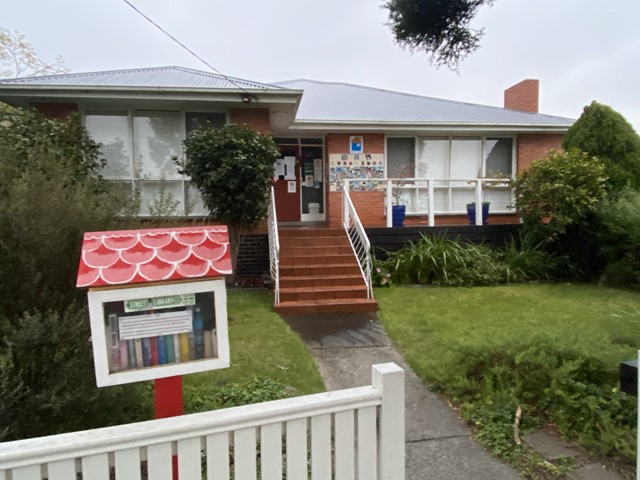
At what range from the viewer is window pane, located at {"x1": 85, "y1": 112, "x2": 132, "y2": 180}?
9.08 m

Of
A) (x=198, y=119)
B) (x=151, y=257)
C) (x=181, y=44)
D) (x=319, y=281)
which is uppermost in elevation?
(x=181, y=44)

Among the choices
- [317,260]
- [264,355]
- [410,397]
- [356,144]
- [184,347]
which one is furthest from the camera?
[356,144]

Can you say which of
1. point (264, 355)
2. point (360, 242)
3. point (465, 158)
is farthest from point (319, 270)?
point (465, 158)

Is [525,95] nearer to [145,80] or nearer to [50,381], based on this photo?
[145,80]

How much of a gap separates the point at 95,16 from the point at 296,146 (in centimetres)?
622

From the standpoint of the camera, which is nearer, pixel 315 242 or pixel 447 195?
pixel 315 242

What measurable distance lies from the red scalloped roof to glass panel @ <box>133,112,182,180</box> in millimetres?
7840

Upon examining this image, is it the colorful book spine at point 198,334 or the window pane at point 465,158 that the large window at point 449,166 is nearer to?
the window pane at point 465,158

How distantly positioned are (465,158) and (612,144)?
3.69 metres

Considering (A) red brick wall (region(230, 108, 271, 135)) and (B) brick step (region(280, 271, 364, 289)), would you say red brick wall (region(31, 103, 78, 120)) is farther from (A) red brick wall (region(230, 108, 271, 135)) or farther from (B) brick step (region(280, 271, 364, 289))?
(B) brick step (region(280, 271, 364, 289))

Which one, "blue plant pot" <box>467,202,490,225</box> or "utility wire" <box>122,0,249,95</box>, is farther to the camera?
"blue plant pot" <box>467,202,490,225</box>

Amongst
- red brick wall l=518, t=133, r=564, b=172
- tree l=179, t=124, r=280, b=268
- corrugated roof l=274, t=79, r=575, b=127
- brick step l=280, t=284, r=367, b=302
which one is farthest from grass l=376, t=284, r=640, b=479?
red brick wall l=518, t=133, r=564, b=172

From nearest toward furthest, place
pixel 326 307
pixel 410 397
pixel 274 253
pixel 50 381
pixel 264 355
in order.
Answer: pixel 50 381 < pixel 410 397 < pixel 264 355 < pixel 326 307 < pixel 274 253

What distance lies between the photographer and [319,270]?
7617 mm
